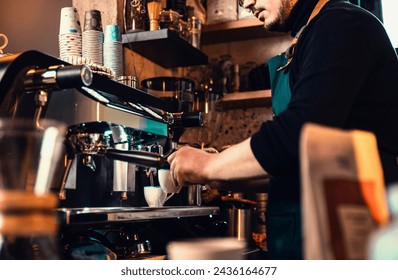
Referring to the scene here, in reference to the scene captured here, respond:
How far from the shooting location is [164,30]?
1925 millimetres

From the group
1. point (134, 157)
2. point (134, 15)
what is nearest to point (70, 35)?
point (134, 15)

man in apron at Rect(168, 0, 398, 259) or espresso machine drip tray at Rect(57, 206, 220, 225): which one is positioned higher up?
man in apron at Rect(168, 0, 398, 259)

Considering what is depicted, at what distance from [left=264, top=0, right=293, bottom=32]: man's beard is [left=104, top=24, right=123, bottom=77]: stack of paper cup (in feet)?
2.42

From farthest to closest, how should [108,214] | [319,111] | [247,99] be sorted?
[247,99] → [108,214] → [319,111]

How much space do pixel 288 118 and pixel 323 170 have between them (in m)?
0.42

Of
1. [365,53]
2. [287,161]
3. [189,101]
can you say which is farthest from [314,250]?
[189,101]

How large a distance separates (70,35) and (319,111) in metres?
1.18

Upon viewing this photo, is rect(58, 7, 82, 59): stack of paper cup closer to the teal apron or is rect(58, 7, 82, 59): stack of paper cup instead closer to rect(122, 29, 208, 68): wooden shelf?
rect(122, 29, 208, 68): wooden shelf

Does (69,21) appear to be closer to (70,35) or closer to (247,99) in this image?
(70,35)

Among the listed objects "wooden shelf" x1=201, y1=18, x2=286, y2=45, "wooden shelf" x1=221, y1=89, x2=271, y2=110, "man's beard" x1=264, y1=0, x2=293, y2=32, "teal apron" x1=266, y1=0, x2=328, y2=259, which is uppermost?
"wooden shelf" x1=201, y1=18, x2=286, y2=45

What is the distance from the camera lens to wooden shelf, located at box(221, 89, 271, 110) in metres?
2.41

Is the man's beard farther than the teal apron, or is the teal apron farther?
the man's beard

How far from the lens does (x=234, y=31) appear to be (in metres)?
2.57

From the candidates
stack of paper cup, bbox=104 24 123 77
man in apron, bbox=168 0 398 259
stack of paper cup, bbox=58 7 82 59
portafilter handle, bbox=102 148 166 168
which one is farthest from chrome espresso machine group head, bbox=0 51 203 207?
stack of paper cup, bbox=58 7 82 59
